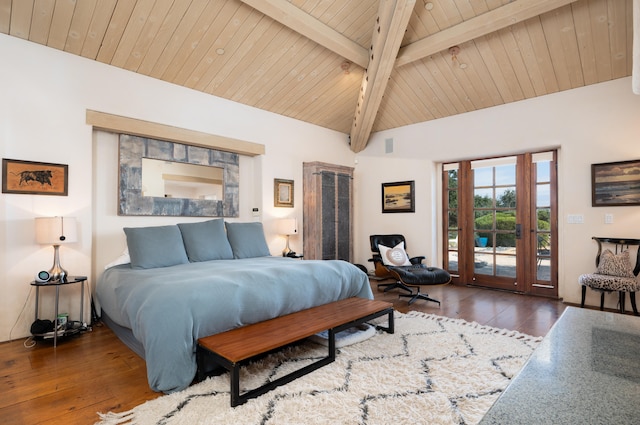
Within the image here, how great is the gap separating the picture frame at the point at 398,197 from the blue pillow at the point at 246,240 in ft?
8.75

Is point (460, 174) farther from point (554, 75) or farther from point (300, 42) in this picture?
point (300, 42)

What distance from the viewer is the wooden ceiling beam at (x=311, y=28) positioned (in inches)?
135

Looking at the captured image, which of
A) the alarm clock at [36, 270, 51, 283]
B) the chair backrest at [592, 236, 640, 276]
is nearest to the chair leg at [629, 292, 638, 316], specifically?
the chair backrest at [592, 236, 640, 276]

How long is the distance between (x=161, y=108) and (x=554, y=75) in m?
4.87

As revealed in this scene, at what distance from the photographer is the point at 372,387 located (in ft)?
6.86

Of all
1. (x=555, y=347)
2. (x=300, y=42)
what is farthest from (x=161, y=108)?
(x=555, y=347)

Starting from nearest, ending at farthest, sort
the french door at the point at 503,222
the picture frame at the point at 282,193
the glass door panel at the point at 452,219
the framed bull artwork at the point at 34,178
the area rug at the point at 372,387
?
the area rug at the point at 372,387 < the framed bull artwork at the point at 34,178 < the french door at the point at 503,222 < the picture frame at the point at 282,193 < the glass door panel at the point at 452,219

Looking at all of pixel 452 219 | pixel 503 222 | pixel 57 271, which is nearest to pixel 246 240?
pixel 57 271

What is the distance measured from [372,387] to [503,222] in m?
3.94

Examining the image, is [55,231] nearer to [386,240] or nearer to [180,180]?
[180,180]

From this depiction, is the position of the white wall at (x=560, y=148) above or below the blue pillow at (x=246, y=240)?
above

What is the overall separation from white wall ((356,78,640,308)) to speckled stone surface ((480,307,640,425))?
4.09m

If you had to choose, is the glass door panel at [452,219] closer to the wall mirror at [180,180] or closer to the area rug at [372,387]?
the area rug at [372,387]

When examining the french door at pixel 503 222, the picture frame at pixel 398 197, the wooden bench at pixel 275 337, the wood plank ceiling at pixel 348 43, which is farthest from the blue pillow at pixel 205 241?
→ the french door at pixel 503 222
